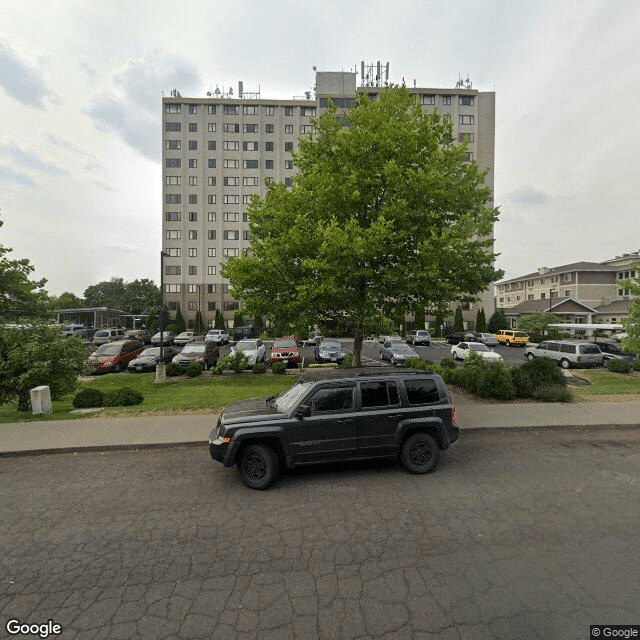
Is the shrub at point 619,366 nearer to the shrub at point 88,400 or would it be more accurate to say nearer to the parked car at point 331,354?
the parked car at point 331,354

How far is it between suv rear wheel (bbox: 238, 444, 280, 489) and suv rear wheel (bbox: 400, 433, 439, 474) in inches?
86.2

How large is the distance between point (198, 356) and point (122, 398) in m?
8.67

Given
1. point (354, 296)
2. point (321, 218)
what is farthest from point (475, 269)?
point (321, 218)

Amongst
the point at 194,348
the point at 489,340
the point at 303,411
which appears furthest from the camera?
the point at 489,340

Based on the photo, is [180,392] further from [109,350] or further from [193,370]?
[109,350]

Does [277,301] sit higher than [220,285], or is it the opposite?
[220,285]

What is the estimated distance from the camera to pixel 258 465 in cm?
563

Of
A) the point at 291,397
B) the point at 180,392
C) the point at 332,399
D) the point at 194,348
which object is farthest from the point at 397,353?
the point at 332,399

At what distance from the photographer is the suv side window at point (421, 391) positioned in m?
6.24

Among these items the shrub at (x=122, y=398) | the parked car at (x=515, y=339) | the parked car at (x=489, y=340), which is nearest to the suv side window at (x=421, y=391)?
the shrub at (x=122, y=398)

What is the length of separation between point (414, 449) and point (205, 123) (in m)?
66.7

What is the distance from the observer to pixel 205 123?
58938mm

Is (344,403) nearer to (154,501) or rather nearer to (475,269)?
(154,501)

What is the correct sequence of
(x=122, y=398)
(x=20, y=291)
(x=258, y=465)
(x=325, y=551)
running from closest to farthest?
(x=325, y=551) → (x=258, y=465) → (x=122, y=398) → (x=20, y=291)
